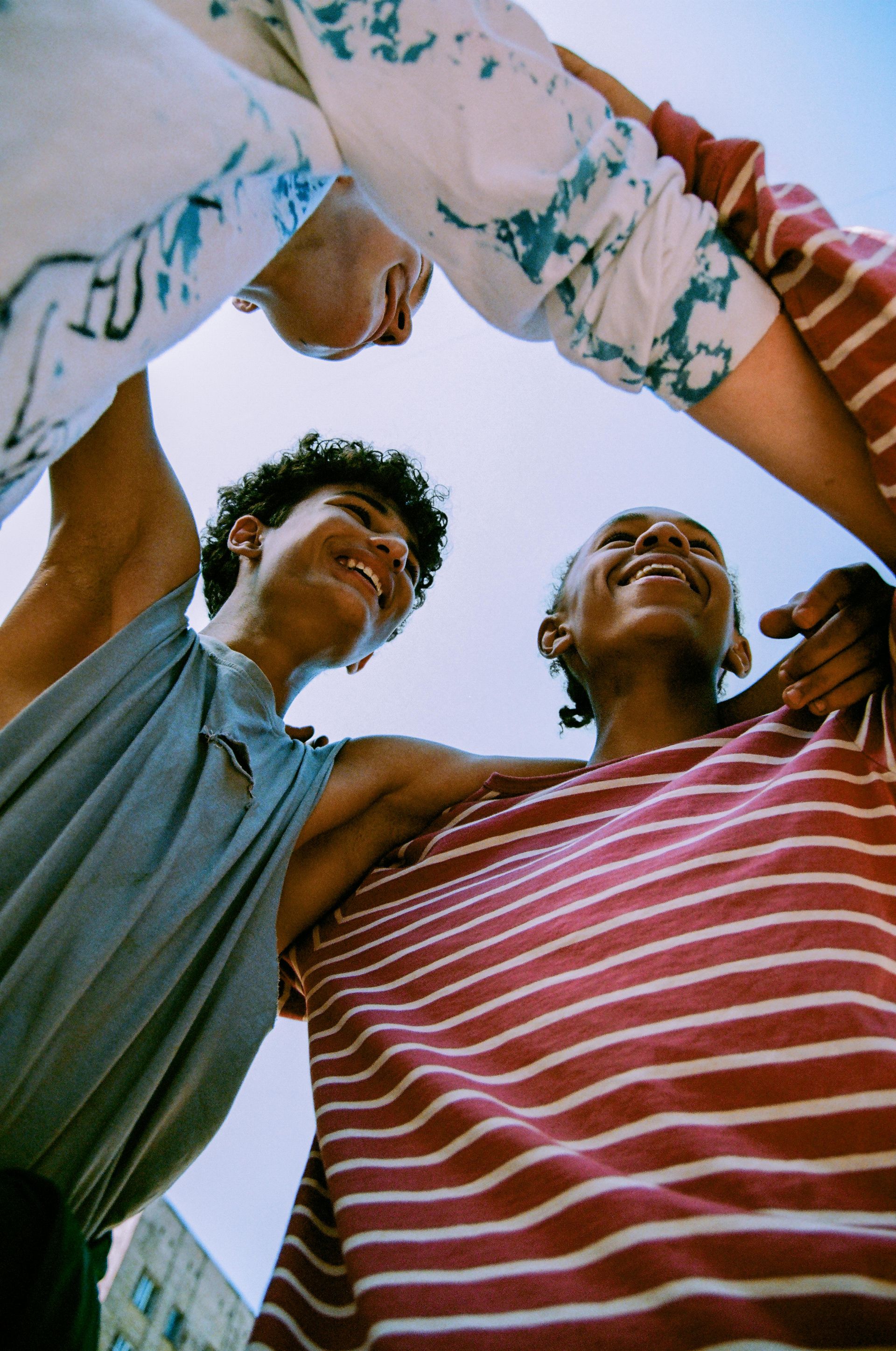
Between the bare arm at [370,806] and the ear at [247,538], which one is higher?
the ear at [247,538]

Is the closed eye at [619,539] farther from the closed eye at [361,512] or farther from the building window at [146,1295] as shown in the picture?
the building window at [146,1295]

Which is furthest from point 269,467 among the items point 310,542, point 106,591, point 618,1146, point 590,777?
point 618,1146

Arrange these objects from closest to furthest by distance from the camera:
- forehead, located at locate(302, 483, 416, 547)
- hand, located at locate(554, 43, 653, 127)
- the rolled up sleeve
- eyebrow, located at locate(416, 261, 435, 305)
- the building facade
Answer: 1. the rolled up sleeve
2. hand, located at locate(554, 43, 653, 127)
3. eyebrow, located at locate(416, 261, 435, 305)
4. forehead, located at locate(302, 483, 416, 547)
5. the building facade

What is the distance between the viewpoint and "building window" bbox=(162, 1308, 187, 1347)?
234 inches

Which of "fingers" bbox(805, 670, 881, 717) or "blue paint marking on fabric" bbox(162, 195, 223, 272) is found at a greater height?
"fingers" bbox(805, 670, 881, 717)

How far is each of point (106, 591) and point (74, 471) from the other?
6.3 inches

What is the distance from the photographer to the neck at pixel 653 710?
4.46 feet

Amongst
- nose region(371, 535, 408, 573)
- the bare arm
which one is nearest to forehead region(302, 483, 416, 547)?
nose region(371, 535, 408, 573)

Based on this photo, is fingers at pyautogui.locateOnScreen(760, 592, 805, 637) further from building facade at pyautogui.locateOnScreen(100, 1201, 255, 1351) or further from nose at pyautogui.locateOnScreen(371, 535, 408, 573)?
building facade at pyautogui.locateOnScreen(100, 1201, 255, 1351)

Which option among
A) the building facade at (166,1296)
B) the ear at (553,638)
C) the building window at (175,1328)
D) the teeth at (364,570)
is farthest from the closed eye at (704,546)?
the building window at (175,1328)

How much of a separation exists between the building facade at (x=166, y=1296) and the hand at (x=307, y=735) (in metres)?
4.97

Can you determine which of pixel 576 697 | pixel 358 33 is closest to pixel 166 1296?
pixel 576 697

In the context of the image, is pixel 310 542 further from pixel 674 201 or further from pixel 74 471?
pixel 674 201

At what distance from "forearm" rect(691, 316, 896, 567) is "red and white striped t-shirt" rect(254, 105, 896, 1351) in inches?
0.8
